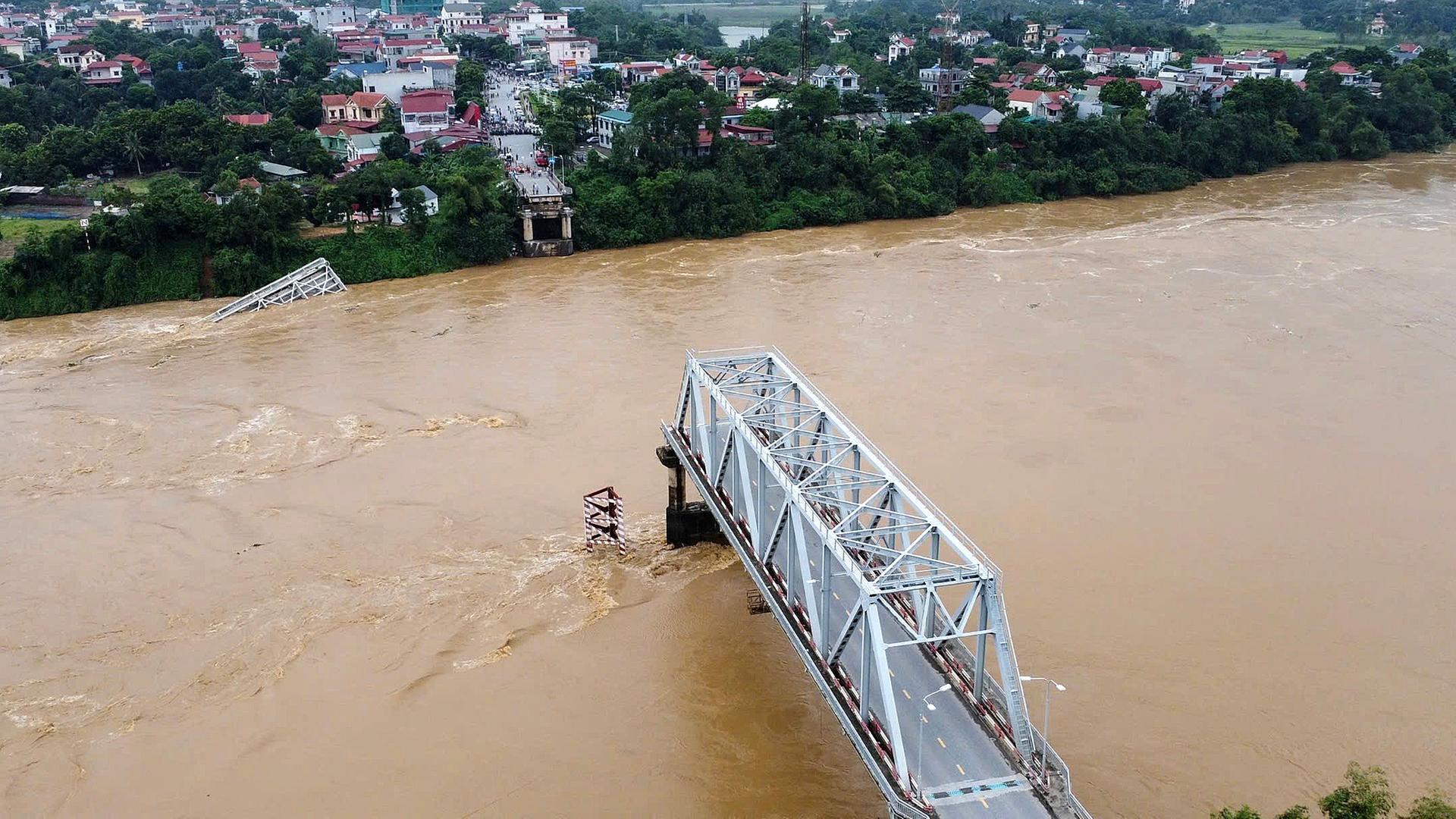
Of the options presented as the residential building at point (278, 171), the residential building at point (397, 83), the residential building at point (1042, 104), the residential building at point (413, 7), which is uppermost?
the residential building at point (413, 7)

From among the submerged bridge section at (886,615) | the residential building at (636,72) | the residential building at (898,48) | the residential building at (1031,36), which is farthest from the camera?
the residential building at (1031,36)

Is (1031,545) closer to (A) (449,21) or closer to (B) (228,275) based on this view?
(B) (228,275)

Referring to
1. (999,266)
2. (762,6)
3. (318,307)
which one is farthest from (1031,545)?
(762,6)

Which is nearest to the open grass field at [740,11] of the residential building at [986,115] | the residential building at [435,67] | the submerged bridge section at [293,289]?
the residential building at [435,67]

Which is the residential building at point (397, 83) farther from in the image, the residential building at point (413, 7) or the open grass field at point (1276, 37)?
the open grass field at point (1276, 37)

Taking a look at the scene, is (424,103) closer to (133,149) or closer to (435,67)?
(133,149)

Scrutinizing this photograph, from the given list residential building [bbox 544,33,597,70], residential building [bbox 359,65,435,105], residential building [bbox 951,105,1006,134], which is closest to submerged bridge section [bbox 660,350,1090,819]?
residential building [bbox 951,105,1006,134]
